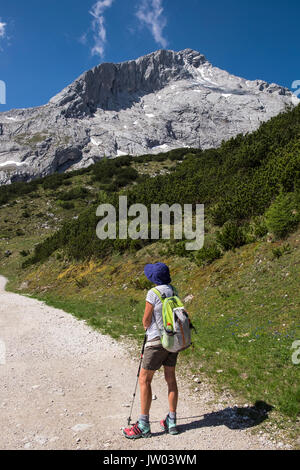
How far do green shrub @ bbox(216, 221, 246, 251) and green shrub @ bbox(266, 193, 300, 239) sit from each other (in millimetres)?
1394

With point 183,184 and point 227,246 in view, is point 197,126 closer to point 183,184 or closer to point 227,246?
point 183,184

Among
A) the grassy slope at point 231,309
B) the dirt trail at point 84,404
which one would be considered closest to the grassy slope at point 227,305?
the grassy slope at point 231,309

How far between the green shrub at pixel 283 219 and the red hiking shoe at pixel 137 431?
29.5ft

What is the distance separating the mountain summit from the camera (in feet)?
378

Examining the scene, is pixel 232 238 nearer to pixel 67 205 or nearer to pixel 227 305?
pixel 227 305

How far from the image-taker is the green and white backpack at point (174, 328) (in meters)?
3.95

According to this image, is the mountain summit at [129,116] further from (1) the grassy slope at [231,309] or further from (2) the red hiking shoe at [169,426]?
(2) the red hiking shoe at [169,426]

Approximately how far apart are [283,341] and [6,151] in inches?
5050

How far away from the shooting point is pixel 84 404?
496 cm

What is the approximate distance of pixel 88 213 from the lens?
2530 centimetres

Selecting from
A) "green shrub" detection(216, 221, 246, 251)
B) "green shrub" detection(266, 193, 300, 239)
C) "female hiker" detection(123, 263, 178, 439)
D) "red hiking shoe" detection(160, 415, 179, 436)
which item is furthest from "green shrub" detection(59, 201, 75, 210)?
"red hiking shoe" detection(160, 415, 179, 436)

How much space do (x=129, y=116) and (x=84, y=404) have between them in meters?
156

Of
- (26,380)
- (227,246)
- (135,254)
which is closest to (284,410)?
(26,380)

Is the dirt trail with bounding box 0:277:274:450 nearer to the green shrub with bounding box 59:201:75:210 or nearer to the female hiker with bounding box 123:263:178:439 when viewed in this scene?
the female hiker with bounding box 123:263:178:439
